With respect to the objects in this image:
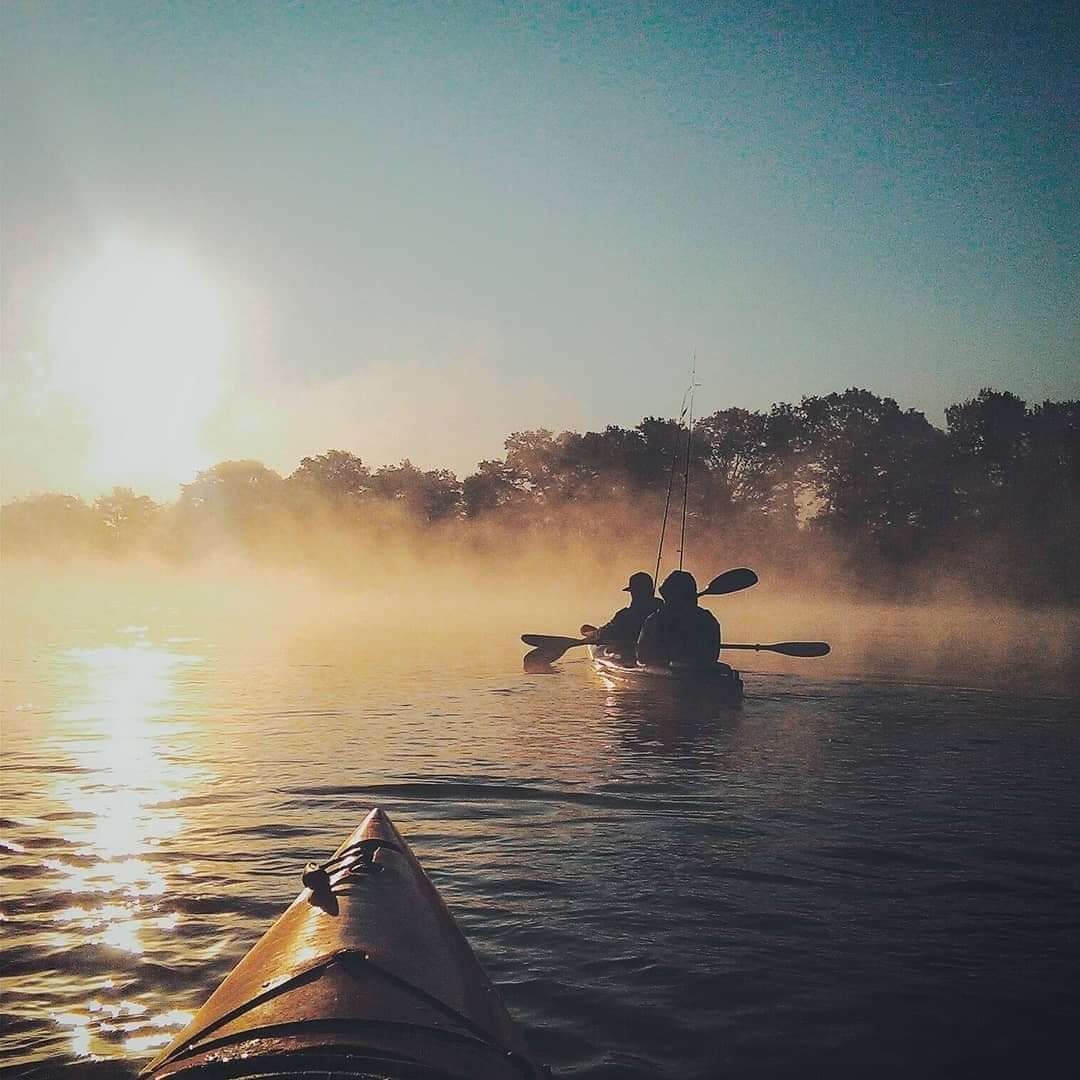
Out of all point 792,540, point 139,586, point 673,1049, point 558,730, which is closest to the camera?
point 673,1049

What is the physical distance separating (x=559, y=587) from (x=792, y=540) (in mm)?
17972

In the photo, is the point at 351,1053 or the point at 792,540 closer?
the point at 351,1053

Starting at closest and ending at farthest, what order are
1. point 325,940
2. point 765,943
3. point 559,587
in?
point 325,940
point 765,943
point 559,587

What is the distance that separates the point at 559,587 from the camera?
71.1m

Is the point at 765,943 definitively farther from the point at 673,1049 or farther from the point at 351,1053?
the point at 351,1053

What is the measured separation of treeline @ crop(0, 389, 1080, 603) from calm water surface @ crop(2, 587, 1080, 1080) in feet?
104

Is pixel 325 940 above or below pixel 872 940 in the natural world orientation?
above

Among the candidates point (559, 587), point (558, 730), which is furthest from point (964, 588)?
point (558, 730)

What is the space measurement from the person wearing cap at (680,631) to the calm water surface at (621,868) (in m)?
1.25

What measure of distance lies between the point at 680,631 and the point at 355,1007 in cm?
1471

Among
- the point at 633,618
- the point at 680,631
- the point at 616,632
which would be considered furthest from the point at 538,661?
the point at 680,631

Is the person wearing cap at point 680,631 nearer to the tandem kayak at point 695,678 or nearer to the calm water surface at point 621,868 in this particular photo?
the tandem kayak at point 695,678

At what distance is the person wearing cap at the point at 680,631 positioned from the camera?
1778cm

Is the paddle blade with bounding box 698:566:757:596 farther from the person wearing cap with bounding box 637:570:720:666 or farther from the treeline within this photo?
the treeline
